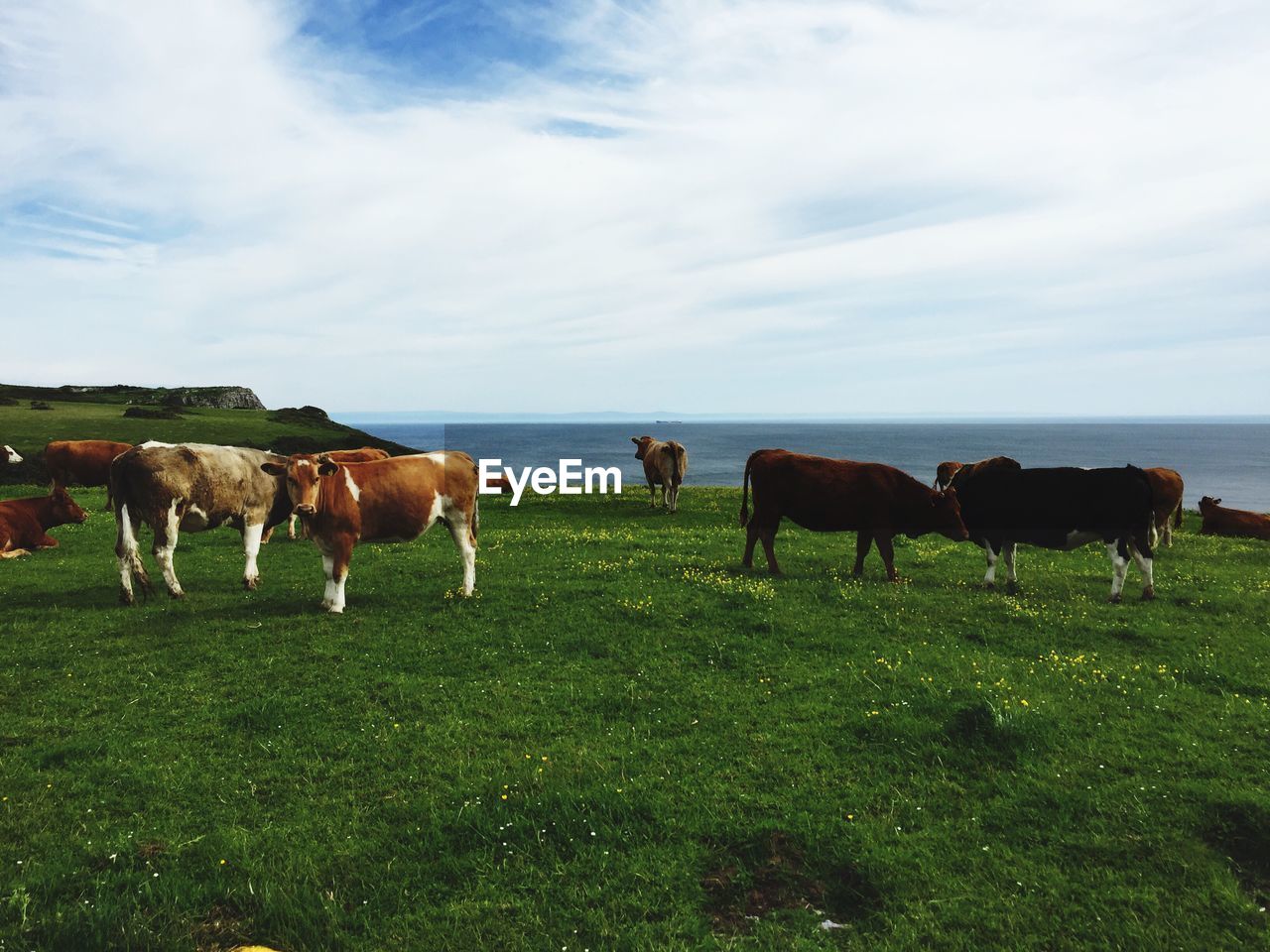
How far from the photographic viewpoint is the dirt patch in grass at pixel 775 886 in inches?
217

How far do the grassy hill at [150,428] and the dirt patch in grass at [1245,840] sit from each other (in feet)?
151

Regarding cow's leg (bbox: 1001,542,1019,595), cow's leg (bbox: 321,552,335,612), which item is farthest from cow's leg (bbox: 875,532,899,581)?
cow's leg (bbox: 321,552,335,612)

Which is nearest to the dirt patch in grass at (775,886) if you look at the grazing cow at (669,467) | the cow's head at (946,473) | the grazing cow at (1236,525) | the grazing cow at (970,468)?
the grazing cow at (970,468)

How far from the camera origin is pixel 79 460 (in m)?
29.4

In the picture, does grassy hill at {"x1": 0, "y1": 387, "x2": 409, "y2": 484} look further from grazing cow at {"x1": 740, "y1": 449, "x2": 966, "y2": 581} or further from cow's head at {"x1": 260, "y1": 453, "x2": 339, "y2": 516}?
grazing cow at {"x1": 740, "y1": 449, "x2": 966, "y2": 581}

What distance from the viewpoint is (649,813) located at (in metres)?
6.66

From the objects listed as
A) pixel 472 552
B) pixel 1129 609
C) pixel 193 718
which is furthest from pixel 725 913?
pixel 1129 609

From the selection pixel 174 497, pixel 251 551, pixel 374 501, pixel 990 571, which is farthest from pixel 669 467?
pixel 174 497

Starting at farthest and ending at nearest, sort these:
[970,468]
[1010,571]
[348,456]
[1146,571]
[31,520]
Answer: [348,456] < [31,520] < [970,468] < [1010,571] < [1146,571]

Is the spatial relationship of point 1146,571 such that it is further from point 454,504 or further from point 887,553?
point 454,504

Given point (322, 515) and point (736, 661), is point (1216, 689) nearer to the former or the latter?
point (736, 661)

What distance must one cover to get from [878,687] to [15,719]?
11.0 metres

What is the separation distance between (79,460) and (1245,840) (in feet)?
122

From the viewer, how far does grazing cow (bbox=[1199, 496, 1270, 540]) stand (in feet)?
91.6
